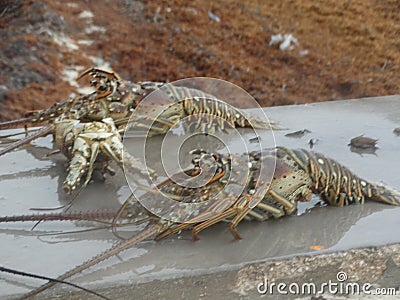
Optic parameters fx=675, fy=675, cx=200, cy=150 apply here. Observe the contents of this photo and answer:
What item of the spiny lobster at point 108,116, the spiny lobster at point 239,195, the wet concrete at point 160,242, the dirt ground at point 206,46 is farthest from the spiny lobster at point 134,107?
the dirt ground at point 206,46

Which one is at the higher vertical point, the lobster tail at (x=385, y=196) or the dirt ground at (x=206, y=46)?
the dirt ground at (x=206, y=46)

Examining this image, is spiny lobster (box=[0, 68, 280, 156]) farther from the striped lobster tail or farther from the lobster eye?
the striped lobster tail

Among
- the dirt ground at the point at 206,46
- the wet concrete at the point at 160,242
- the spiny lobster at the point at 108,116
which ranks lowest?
the wet concrete at the point at 160,242

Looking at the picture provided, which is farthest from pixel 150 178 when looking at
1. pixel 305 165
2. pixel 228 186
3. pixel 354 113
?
pixel 354 113

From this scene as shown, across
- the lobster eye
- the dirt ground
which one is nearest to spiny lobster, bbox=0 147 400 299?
the lobster eye

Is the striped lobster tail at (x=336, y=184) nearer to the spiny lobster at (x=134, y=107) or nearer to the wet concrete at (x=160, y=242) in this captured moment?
the wet concrete at (x=160, y=242)

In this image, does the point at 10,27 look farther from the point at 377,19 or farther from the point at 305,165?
the point at 305,165
